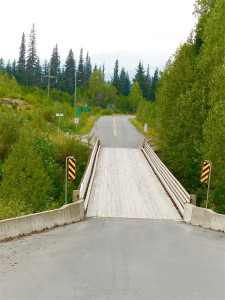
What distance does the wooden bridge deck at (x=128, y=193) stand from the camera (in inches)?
575

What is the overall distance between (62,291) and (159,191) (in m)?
11.3

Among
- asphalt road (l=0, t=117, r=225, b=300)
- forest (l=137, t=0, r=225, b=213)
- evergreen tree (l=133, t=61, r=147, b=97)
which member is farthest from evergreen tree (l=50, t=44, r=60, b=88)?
asphalt road (l=0, t=117, r=225, b=300)

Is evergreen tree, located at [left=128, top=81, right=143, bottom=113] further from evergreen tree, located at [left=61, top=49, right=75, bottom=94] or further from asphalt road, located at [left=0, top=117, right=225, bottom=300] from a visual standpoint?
asphalt road, located at [left=0, top=117, right=225, bottom=300]

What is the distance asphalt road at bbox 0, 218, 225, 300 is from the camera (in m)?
7.29

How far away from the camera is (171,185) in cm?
1769

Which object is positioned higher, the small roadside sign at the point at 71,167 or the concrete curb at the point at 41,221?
the small roadside sign at the point at 71,167

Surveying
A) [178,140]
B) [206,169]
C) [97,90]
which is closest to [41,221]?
[206,169]

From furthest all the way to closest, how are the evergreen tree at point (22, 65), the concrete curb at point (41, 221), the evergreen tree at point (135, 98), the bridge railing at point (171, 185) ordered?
1. the evergreen tree at point (22, 65)
2. the evergreen tree at point (135, 98)
3. the bridge railing at point (171, 185)
4. the concrete curb at point (41, 221)

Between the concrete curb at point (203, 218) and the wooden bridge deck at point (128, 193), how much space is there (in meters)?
0.72

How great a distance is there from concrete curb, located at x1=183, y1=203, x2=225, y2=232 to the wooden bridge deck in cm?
72

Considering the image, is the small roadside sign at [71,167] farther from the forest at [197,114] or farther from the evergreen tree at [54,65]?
the evergreen tree at [54,65]

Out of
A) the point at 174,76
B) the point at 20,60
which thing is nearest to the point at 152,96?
the point at 20,60

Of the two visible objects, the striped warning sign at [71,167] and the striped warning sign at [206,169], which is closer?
the striped warning sign at [206,169]

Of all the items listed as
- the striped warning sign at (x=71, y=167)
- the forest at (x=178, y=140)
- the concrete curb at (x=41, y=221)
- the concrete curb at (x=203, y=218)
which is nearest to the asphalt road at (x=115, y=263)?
the concrete curb at (x=41, y=221)
